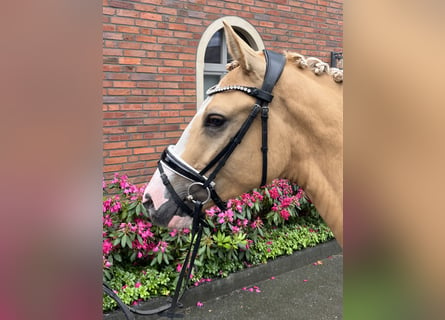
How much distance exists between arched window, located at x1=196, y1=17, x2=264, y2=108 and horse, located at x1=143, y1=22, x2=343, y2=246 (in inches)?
132

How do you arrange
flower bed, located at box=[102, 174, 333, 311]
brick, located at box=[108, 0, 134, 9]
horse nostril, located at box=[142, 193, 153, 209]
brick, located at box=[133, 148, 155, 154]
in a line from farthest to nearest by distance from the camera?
brick, located at box=[133, 148, 155, 154] < brick, located at box=[108, 0, 134, 9] < flower bed, located at box=[102, 174, 333, 311] < horse nostril, located at box=[142, 193, 153, 209]

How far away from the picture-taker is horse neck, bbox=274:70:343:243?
1964mm

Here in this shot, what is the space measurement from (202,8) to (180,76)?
1019 mm

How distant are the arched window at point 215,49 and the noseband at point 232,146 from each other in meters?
3.38

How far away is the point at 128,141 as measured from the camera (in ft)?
15.6

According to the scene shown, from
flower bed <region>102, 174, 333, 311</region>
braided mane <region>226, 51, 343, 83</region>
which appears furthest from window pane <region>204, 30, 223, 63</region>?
braided mane <region>226, 51, 343, 83</region>

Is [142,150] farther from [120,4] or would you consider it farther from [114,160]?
[120,4]

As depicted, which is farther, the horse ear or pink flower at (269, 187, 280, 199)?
pink flower at (269, 187, 280, 199)

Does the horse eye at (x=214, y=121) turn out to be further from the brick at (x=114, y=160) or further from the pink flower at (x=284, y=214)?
the pink flower at (x=284, y=214)

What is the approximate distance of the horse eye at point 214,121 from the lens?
1.98 metres

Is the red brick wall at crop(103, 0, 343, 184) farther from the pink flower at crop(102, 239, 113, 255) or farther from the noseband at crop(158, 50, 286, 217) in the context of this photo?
the noseband at crop(158, 50, 286, 217)

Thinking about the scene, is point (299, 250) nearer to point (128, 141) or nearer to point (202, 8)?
point (128, 141)

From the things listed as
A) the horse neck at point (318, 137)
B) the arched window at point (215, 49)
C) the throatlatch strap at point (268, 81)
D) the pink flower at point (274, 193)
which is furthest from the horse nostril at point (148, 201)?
the arched window at point (215, 49)
